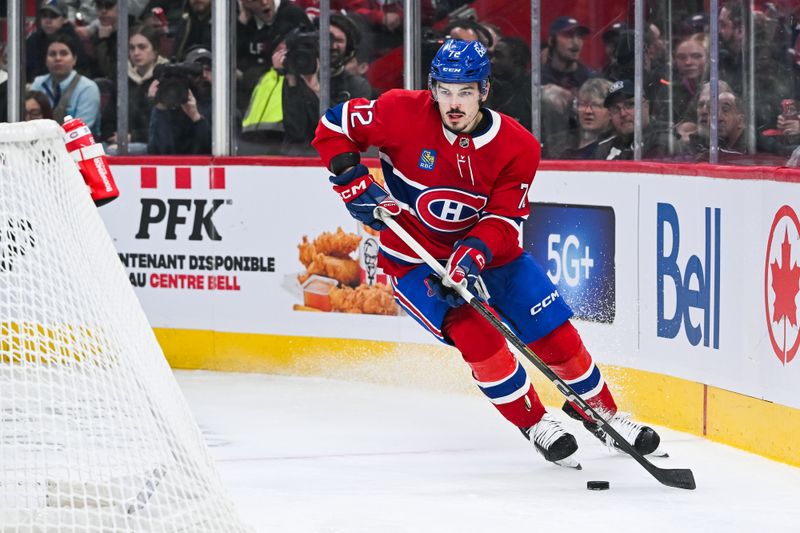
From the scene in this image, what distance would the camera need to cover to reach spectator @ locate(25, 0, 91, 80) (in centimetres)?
646

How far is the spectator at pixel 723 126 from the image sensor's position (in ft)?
15.2

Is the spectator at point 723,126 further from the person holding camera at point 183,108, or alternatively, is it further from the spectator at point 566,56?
the person holding camera at point 183,108

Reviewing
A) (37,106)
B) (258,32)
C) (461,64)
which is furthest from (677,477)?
(37,106)

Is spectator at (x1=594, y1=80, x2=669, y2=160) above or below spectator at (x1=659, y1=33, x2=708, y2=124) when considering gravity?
below

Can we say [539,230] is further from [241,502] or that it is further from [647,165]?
[241,502]

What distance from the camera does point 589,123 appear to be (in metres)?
5.30

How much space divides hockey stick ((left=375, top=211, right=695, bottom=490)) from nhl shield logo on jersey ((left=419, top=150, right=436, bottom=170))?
0.17 meters

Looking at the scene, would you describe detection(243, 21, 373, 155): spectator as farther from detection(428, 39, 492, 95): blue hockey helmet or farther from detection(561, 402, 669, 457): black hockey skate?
detection(561, 402, 669, 457): black hockey skate

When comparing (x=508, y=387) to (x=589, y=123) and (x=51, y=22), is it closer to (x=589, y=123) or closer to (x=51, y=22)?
(x=589, y=123)

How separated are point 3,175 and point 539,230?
2.36 m

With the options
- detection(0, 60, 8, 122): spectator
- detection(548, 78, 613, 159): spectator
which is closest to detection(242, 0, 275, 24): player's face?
detection(0, 60, 8, 122): spectator

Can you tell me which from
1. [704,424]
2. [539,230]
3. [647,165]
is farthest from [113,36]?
[704,424]

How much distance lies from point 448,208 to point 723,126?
1088mm

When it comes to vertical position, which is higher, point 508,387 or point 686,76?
point 686,76
